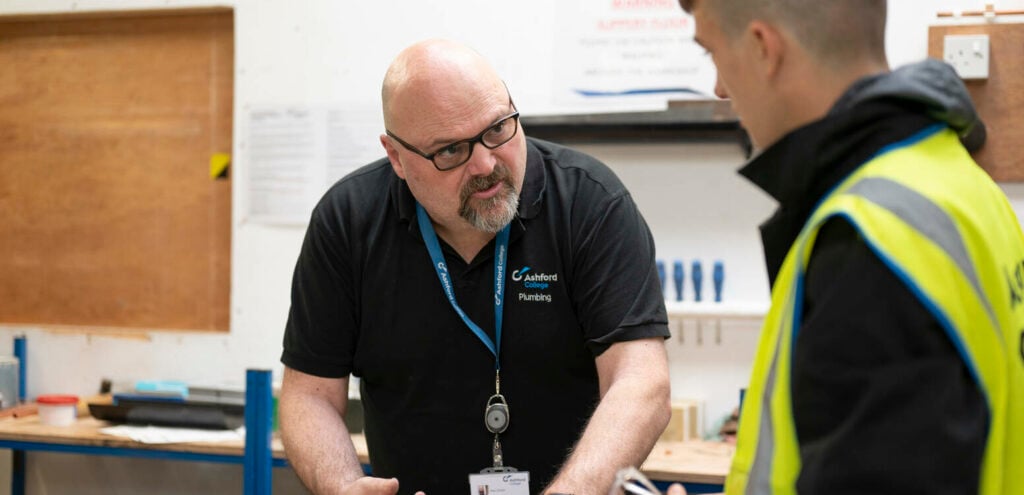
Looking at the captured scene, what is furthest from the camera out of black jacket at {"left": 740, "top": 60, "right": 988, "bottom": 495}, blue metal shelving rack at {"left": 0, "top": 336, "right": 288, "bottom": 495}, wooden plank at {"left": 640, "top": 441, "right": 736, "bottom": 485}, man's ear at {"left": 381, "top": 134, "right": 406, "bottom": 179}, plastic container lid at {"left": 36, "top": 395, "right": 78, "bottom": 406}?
plastic container lid at {"left": 36, "top": 395, "right": 78, "bottom": 406}

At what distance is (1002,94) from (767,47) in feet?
8.77

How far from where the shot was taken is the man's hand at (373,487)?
1.73m

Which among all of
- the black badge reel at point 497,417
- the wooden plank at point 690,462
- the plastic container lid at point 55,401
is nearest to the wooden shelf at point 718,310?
the wooden plank at point 690,462

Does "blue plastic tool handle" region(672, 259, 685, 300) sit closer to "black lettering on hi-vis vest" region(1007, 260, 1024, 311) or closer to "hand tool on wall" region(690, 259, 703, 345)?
"hand tool on wall" region(690, 259, 703, 345)

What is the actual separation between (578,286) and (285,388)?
23.9 inches

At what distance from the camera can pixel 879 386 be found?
2.70ft

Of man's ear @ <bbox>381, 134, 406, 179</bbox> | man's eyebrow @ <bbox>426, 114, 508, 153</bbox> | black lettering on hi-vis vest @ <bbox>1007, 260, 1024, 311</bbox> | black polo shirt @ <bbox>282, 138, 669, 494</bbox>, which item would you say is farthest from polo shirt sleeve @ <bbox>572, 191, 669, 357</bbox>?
black lettering on hi-vis vest @ <bbox>1007, 260, 1024, 311</bbox>

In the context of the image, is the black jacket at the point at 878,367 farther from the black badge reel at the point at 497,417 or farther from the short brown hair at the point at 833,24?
the black badge reel at the point at 497,417

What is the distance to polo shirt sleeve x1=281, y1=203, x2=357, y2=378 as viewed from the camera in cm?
201

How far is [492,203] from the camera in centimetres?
189

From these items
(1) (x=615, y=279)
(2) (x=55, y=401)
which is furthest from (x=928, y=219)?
(2) (x=55, y=401)

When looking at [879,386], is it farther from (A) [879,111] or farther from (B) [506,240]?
(B) [506,240]

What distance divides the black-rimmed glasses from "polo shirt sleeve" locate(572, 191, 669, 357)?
21 cm

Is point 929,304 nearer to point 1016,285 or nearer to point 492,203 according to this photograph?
point 1016,285
